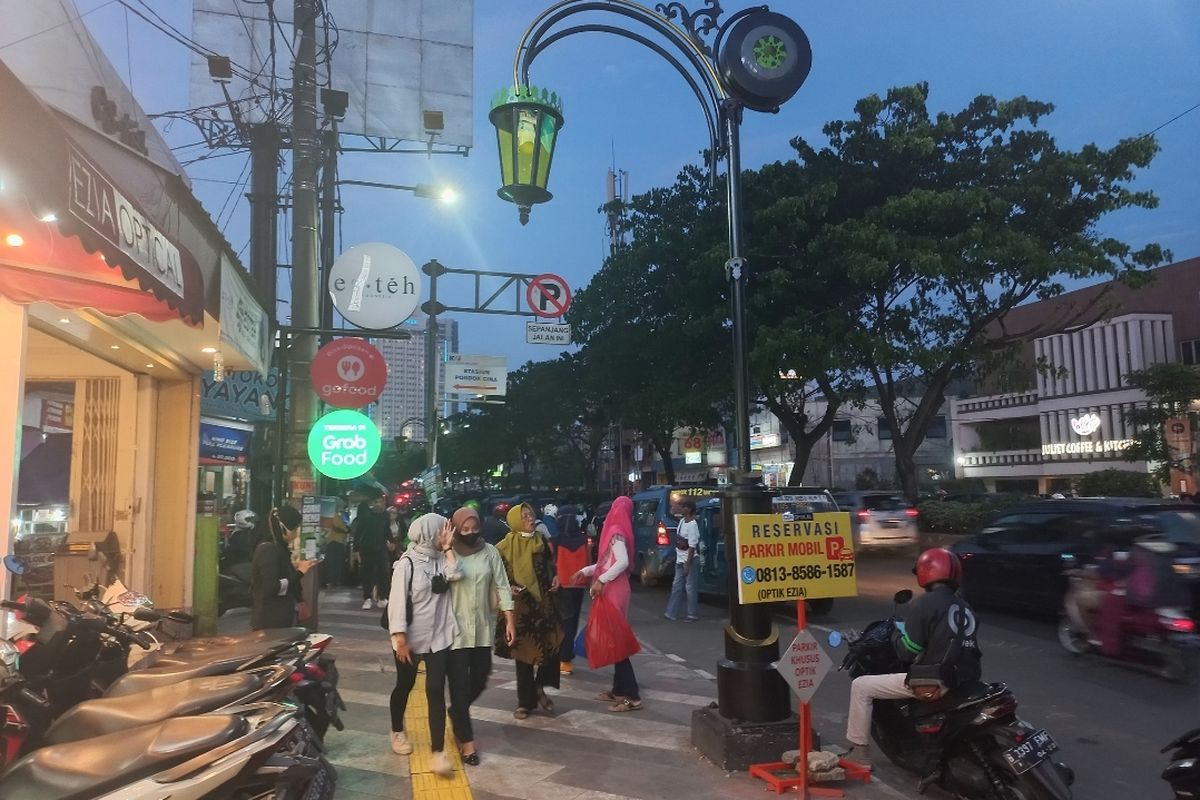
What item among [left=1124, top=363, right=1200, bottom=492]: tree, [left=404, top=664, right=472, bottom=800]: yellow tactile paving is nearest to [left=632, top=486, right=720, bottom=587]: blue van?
[left=404, top=664, right=472, bottom=800]: yellow tactile paving

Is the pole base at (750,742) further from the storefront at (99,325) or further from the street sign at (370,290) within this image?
the street sign at (370,290)

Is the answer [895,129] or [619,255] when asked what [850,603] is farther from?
[619,255]

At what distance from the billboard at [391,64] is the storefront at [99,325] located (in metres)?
12.0

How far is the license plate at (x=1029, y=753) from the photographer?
427 cm

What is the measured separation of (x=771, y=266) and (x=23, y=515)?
16.2 m

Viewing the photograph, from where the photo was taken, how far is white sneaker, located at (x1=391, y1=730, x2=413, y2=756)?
5.86 metres

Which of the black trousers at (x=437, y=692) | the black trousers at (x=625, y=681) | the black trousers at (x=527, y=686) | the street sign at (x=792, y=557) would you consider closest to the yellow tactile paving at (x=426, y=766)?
the black trousers at (x=437, y=692)

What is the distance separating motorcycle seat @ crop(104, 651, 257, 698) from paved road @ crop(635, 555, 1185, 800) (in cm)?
391

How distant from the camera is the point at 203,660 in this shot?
4.34 metres

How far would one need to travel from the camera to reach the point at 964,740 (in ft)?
15.4

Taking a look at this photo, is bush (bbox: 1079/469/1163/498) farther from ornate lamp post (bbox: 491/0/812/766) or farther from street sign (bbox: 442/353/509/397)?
ornate lamp post (bbox: 491/0/812/766)

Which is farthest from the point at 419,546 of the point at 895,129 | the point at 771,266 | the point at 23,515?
the point at 895,129

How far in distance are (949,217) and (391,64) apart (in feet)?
44.4

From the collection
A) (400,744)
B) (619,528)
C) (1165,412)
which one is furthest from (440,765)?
(1165,412)
